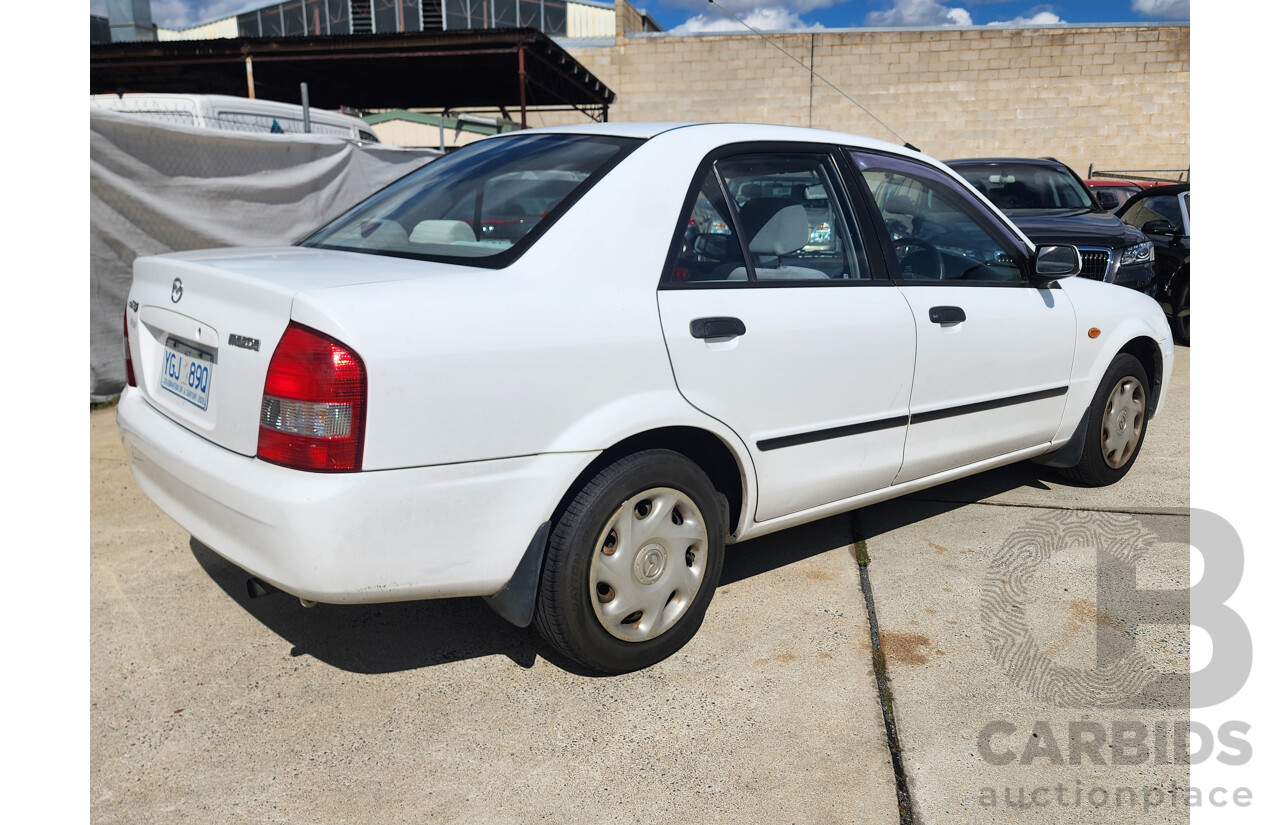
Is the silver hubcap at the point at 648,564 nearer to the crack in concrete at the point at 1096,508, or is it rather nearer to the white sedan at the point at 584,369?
the white sedan at the point at 584,369

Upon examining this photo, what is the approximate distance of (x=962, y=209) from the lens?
3.74 m

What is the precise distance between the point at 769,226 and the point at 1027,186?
21.7 feet

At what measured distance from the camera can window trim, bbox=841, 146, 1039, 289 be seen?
3299 millimetres

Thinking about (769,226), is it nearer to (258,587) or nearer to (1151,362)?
(258,587)

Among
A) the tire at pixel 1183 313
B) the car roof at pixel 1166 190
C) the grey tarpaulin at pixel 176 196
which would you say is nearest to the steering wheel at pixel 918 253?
the grey tarpaulin at pixel 176 196

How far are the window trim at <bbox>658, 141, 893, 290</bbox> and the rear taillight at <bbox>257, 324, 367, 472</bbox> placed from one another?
0.94 meters

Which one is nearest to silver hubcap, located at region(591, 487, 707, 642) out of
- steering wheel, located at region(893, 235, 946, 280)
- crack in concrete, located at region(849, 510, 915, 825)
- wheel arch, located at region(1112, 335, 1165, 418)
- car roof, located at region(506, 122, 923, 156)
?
crack in concrete, located at region(849, 510, 915, 825)

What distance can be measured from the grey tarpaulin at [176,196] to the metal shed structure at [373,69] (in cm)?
769

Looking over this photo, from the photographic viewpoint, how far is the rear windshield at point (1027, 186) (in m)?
8.44

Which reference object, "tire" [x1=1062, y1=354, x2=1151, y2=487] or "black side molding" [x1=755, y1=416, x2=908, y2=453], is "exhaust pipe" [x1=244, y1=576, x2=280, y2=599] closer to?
"black side molding" [x1=755, y1=416, x2=908, y2=453]

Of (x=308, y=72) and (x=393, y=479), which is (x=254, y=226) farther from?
(x=308, y=72)

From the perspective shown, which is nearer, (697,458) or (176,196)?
(697,458)

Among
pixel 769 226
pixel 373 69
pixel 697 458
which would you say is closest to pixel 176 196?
pixel 769 226

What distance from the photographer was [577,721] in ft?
8.43
